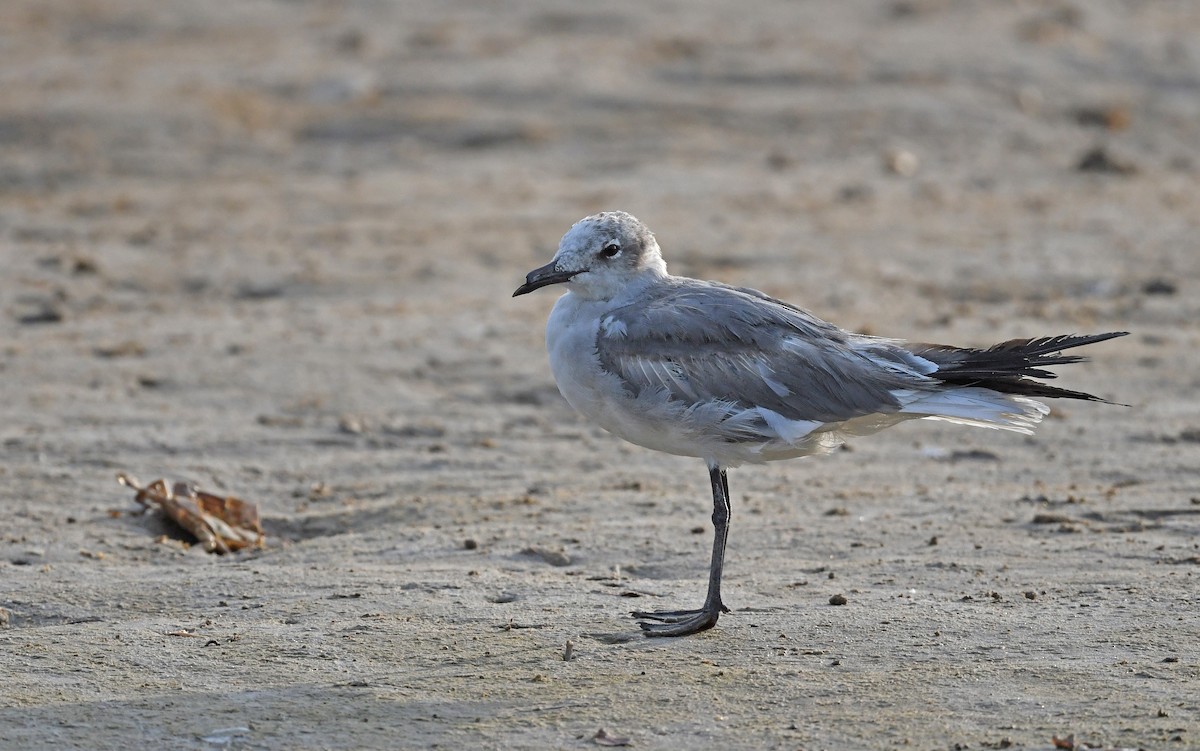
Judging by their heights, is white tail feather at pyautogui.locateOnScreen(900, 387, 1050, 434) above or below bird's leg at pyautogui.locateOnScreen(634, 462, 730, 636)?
above

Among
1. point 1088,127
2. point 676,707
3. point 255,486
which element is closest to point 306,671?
point 676,707

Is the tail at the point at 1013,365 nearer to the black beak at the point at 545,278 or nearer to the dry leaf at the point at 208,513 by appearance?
the black beak at the point at 545,278

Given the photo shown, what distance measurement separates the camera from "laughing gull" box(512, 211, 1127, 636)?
4.95 m

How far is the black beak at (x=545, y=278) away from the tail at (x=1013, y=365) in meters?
1.29

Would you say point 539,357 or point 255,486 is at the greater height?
point 539,357

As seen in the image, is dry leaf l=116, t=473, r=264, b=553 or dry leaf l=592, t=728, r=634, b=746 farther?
dry leaf l=116, t=473, r=264, b=553

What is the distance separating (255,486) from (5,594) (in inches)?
62.4

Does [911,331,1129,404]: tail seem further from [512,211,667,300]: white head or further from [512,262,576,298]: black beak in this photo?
[512,262,576,298]: black beak

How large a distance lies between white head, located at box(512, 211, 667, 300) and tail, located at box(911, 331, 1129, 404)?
1129 mm

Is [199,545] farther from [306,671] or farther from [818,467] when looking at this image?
[818,467]

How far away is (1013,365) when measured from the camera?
4859 millimetres

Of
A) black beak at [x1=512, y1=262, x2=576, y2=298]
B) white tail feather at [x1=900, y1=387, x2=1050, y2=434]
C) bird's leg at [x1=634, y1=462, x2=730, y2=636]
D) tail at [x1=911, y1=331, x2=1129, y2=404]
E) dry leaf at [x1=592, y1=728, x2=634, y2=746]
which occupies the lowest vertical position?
dry leaf at [x1=592, y1=728, x2=634, y2=746]

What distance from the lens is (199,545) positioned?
235 inches

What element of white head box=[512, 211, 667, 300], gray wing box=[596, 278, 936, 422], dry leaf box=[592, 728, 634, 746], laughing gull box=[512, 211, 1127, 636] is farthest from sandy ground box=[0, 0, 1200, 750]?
white head box=[512, 211, 667, 300]
